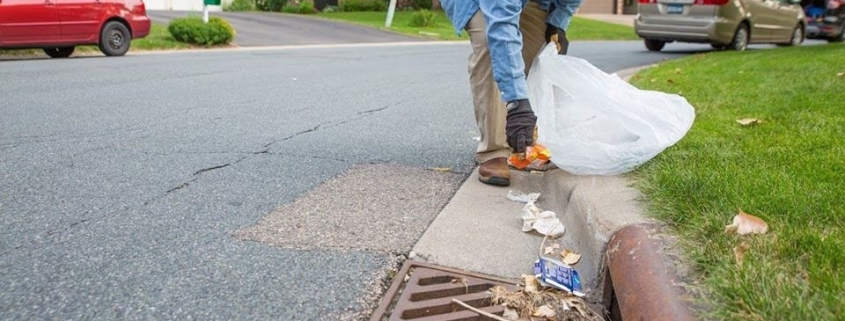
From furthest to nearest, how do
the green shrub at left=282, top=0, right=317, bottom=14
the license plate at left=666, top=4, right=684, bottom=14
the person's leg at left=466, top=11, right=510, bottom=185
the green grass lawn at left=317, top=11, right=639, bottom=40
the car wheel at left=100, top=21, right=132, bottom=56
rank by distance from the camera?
the green shrub at left=282, top=0, right=317, bottom=14 < the green grass lawn at left=317, top=11, right=639, bottom=40 < the license plate at left=666, top=4, right=684, bottom=14 < the car wheel at left=100, top=21, right=132, bottom=56 < the person's leg at left=466, top=11, right=510, bottom=185

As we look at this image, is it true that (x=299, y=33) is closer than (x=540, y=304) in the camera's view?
No

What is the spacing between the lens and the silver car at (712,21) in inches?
524

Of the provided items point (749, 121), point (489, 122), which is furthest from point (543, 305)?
point (749, 121)

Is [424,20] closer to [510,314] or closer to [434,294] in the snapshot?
[434,294]

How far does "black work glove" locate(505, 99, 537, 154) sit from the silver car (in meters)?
11.3

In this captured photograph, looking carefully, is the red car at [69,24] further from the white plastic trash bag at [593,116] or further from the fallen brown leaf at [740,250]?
the fallen brown leaf at [740,250]

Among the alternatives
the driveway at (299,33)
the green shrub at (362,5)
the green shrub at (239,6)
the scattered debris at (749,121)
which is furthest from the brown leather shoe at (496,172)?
the green shrub at (239,6)

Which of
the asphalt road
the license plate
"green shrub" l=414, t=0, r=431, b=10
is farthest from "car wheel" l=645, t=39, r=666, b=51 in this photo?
"green shrub" l=414, t=0, r=431, b=10

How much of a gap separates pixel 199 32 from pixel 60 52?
11.6ft

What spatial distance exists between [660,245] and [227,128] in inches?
137

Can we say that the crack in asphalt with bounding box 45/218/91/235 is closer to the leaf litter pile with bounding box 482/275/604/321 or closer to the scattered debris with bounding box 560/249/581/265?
the leaf litter pile with bounding box 482/275/604/321

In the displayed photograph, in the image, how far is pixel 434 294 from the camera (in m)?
2.29

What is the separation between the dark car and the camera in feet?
66.8

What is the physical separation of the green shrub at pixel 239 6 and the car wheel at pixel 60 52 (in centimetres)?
2579
